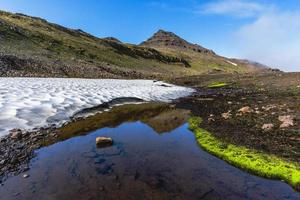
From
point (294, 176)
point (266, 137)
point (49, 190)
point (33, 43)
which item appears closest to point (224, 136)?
point (266, 137)

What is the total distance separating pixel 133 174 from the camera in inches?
433

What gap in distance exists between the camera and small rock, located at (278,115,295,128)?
17858 mm

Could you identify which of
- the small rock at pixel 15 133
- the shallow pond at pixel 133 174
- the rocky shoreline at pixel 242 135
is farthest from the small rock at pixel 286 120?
the small rock at pixel 15 133

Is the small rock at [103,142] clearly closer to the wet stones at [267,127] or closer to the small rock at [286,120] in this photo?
the wet stones at [267,127]

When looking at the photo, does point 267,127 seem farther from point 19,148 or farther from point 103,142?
point 19,148

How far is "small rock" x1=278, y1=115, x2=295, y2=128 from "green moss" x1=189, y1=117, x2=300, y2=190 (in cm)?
483

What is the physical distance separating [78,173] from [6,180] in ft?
7.82

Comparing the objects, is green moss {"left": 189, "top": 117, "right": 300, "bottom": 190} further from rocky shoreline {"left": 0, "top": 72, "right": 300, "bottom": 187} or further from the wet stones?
the wet stones

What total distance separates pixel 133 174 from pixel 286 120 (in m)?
12.0

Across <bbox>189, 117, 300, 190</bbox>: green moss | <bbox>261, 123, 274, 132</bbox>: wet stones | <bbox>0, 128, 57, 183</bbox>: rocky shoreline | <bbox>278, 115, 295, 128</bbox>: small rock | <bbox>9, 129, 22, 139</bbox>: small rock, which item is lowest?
<bbox>0, 128, 57, 183</bbox>: rocky shoreline

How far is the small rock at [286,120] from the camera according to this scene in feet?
58.6

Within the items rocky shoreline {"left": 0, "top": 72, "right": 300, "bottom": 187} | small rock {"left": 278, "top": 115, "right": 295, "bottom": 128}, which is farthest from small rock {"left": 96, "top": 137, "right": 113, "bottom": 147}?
small rock {"left": 278, "top": 115, "right": 295, "bottom": 128}

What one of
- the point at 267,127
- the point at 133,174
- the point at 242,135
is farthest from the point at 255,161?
the point at 267,127

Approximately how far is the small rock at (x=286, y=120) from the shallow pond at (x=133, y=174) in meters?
5.70
